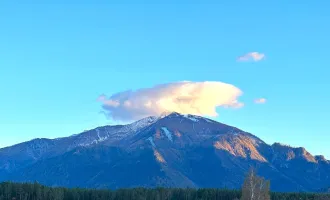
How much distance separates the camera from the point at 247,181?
106938 millimetres

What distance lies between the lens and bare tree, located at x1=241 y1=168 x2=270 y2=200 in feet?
348

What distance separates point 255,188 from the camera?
106m

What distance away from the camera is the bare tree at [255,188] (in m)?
106

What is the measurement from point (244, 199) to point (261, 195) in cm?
344

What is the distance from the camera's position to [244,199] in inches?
4198

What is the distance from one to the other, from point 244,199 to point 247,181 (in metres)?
3.55

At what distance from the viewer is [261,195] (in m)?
106

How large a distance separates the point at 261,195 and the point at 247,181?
12.5 feet
